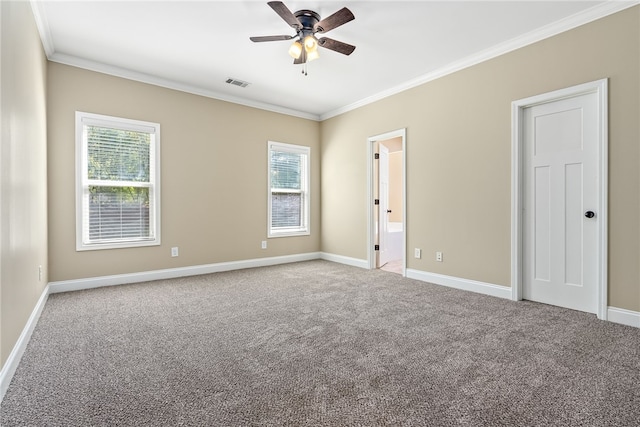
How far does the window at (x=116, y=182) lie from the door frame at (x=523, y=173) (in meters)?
4.43

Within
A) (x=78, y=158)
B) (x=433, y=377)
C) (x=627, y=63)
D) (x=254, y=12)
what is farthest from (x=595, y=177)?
(x=78, y=158)

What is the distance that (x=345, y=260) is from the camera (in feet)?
18.9

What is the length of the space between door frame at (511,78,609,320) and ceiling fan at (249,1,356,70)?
1.99 m

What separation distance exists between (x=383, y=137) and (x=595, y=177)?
272 centimetres

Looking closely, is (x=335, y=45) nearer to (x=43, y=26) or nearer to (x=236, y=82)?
(x=236, y=82)

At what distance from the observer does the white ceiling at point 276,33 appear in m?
2.89

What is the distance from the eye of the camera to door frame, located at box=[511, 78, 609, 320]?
113 inches

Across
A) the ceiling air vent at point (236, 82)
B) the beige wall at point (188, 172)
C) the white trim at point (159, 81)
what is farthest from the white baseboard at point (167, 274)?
the ceiling air vent at point (236, 82)

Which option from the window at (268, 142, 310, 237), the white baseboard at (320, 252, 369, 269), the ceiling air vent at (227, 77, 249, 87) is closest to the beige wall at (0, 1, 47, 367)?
the ceiling air vent at (227, 77, 249, 87)

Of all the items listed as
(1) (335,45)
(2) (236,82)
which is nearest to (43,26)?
(2) (236,82)

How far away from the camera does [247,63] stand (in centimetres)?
403

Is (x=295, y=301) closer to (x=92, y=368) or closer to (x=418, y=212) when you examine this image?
(x=92, y=368)

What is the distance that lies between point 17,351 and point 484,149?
14.9ft

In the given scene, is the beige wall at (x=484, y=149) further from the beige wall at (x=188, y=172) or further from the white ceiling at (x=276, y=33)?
the beige wall at (x=188, y=172)
